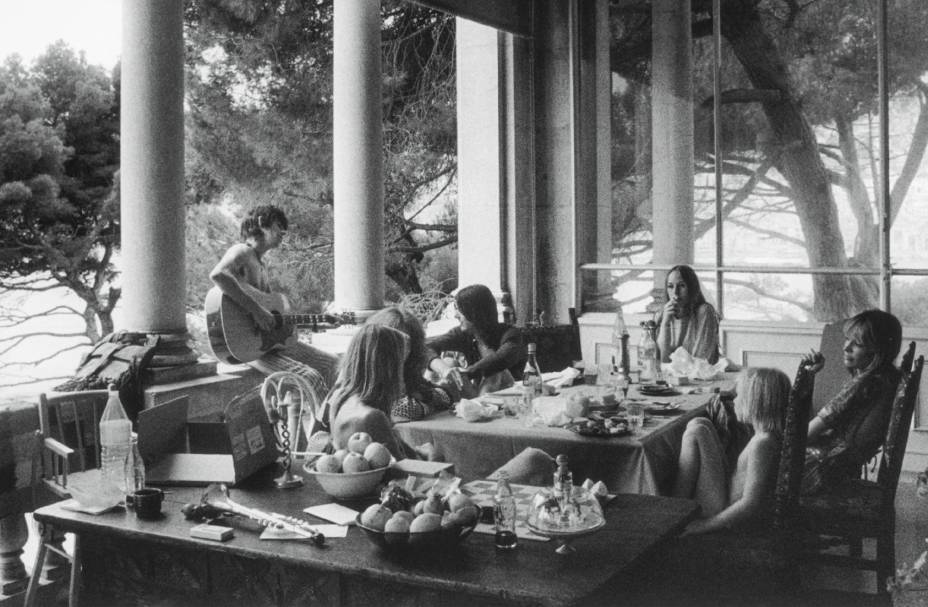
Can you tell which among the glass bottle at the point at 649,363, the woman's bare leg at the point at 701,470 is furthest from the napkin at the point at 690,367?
the woman's bare leg at the point at 701,470

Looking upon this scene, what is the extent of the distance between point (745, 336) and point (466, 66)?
2.97 m

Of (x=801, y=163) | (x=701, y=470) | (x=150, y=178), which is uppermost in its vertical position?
(x=801, y=163)

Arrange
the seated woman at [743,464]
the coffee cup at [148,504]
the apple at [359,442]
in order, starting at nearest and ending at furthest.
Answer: the coffee cup at [148,504]
the apple at [359,442]
the seated woman at [743,464]

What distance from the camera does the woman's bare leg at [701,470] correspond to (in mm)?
3391

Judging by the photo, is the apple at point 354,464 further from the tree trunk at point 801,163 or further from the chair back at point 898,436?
the tree trunk at point 801,163

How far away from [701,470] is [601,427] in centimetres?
37

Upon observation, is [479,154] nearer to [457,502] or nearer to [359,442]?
[359,442]

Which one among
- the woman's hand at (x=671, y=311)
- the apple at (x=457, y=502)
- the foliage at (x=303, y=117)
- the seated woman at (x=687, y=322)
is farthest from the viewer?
the foliage at (x=303, y=117)

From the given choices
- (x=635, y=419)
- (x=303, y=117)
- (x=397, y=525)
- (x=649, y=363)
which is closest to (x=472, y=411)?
(x=635, y=419)

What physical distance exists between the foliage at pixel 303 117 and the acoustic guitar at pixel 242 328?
6160 millimetres

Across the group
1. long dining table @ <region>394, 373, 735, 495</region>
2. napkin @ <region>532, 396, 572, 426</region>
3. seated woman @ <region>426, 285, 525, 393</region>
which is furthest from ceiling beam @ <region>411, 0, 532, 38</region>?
long dining table @ <region>394, 373, 735, 495</region>

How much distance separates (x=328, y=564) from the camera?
2.11 m

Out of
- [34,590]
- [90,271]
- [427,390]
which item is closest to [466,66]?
[427,390]

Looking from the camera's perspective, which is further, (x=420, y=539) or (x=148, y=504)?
(x=148, y=504)
